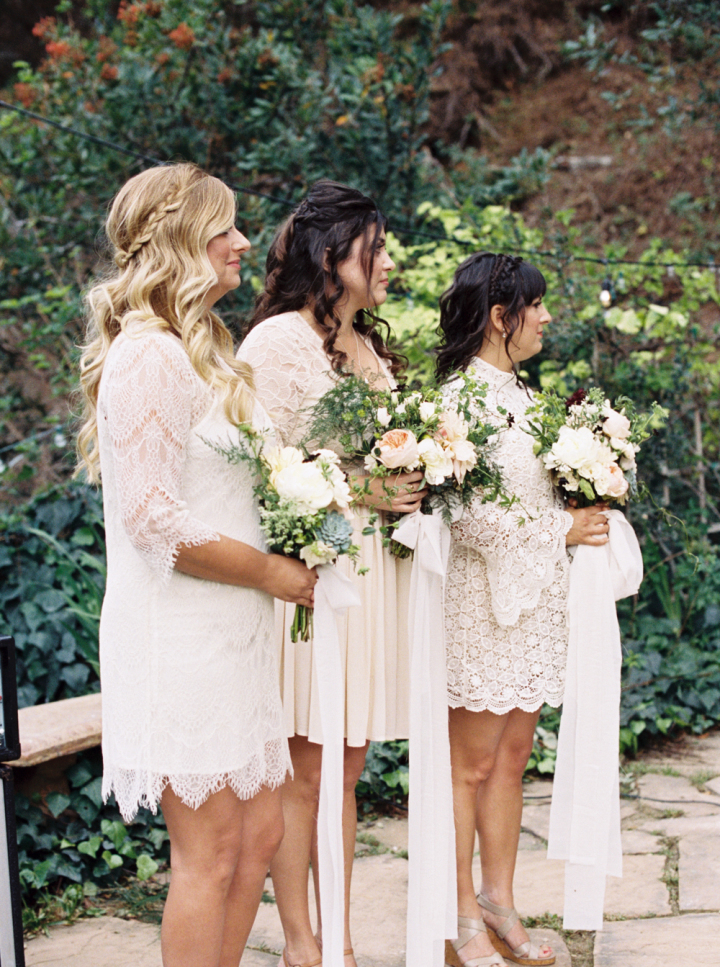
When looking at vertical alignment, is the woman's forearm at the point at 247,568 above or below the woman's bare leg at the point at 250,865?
above

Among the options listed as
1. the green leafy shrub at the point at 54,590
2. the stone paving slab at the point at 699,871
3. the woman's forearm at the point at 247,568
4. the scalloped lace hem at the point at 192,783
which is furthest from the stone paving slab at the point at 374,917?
the woman's forearm at the point at 247,568

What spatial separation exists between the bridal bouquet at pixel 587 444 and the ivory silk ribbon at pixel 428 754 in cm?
39

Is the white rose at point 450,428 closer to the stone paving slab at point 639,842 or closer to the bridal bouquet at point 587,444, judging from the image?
the bridal bouquet at point 587,444

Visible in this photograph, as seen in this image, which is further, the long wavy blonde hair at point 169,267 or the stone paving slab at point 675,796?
the stone paving slab at point 675,796

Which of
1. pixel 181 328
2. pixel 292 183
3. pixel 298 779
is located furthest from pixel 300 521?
pixel 292 183

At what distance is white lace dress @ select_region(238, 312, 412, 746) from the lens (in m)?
2.38

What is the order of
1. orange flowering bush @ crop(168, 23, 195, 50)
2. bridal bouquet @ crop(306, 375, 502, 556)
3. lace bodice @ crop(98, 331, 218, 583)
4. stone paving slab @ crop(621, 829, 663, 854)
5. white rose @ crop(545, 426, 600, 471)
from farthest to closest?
orange flowering bush @ crop(168, 23, 195, 50) → stone paving slab @ crop(621, 829, 663, 854) → white rose @ crop(545, 426, 600, 471) → bridal bouquet @ crop(306, 375, 502, 556) → lace bodice @ crop(98, 331, 218, 583)

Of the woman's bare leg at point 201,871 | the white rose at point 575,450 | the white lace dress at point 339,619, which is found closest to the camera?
the woman's bare leg at point 201,871

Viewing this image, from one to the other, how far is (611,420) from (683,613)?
8.62 ft

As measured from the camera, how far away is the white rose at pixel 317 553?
1887 mm

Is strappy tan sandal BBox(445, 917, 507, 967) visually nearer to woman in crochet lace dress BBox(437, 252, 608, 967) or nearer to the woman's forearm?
woman in crochet lace dress BBox(437, 252, 608, 967)

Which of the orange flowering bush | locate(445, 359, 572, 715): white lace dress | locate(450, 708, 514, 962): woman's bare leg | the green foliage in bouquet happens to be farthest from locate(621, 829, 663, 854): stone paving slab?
the orange flowering bush

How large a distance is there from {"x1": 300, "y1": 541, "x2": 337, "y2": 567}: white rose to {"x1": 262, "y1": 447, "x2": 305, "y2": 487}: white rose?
15 cm

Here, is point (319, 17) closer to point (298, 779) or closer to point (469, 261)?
point (469, 261)
